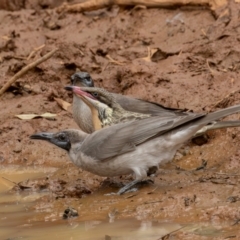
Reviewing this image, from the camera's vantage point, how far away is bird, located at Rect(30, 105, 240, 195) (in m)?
8.91

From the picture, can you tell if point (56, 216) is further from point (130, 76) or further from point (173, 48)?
point (173, 48)

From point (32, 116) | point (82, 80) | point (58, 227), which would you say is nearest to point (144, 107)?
point (82, 80)

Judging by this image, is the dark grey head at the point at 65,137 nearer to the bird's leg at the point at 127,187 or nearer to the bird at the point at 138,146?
the bird at the point at 138,146

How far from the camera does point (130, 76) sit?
40.0 feet

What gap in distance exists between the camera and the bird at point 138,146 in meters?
8.91

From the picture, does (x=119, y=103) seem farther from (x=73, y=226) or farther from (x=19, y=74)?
(x=73, y=226)

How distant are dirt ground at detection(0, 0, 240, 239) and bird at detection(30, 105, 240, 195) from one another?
0.26 m

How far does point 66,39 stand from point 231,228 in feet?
23.1

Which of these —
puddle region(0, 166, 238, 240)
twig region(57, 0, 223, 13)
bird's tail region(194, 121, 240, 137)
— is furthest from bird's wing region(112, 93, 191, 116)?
twig region(57, 0, 223, 13)

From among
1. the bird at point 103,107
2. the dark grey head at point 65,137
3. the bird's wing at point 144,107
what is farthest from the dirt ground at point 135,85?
the bird at point 103,107

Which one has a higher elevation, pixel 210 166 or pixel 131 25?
pixel 131 25

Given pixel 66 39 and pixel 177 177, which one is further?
pixel 66 39

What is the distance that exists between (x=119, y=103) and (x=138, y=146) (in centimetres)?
149

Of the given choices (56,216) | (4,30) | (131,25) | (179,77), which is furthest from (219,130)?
(4,30)
